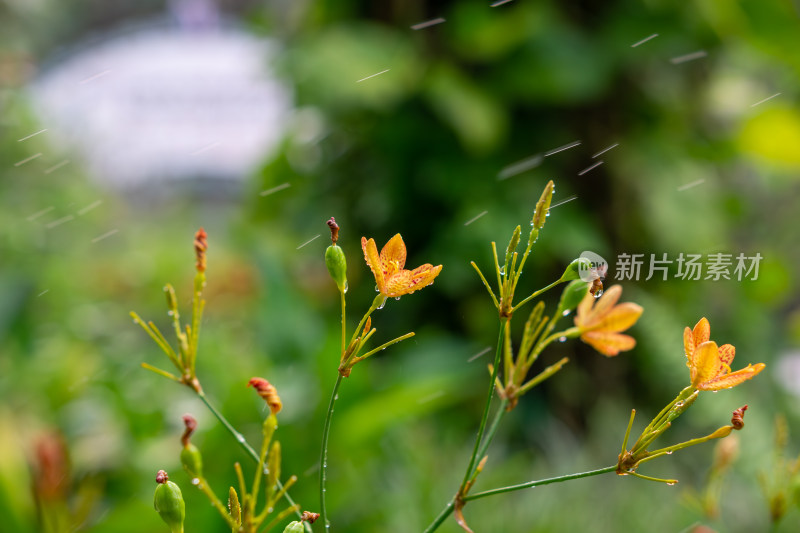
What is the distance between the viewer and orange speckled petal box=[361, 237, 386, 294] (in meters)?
0.14

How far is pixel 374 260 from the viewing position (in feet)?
0.48

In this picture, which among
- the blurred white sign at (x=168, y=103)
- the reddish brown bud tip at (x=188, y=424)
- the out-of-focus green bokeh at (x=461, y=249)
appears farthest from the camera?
the blurred white sign at (x=168, y=103)

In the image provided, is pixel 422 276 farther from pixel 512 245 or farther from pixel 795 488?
pixel 795 488

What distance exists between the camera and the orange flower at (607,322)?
0.15 metres

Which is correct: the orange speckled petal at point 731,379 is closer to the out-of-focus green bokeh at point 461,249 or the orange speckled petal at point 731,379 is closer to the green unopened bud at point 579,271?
the green unopened bud at point 579,271

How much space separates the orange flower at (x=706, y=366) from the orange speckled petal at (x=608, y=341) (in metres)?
0.01

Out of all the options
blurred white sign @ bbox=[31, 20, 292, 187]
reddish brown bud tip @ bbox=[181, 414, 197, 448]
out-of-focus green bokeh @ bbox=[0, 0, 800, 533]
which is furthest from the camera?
blurred white sign @ bbox=[31, 20, 292, 187]

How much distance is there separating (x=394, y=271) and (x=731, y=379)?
77mm

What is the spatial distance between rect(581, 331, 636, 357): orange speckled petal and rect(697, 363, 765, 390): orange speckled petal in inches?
0.7

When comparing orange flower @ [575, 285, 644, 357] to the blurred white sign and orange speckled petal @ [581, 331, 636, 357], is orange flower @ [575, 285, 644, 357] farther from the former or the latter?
the blurred white sign

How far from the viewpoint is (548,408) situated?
1.08 m

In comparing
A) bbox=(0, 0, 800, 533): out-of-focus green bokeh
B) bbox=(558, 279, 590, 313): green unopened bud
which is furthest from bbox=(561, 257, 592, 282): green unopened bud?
bbox=(0, 0, 800, 533): out-of-focus green bokeh

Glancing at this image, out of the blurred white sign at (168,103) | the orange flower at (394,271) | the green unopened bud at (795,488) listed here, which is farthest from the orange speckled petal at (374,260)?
the blurred white sign at (168,103)

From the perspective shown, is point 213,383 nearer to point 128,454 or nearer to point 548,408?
point 128,454
